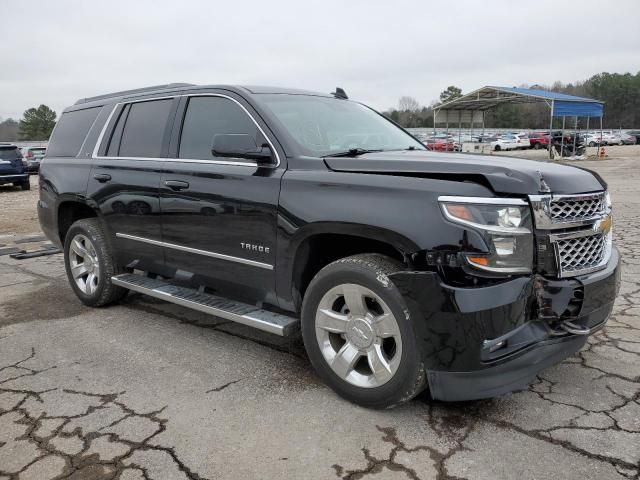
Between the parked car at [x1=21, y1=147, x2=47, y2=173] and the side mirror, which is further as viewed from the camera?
the parked car at [x1=21, y1=147, x2=47, y2=173]

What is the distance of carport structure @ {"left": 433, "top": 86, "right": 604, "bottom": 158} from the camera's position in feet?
88.2

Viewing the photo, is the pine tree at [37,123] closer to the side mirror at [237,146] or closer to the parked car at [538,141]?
the parked car at [538,141]

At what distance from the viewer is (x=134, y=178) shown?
429cm

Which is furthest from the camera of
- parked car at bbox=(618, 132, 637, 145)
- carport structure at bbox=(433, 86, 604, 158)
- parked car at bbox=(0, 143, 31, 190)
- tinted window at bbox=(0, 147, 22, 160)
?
parked car at bbox=(618, 132, 637, 145)

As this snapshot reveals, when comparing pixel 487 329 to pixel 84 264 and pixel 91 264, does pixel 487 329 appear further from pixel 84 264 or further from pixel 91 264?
pixel 84 264

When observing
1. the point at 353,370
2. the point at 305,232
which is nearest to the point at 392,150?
the point at 305,232

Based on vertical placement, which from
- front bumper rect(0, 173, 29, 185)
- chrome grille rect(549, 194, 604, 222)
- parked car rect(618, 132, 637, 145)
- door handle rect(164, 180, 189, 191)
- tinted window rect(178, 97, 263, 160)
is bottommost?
parked car rect(618, 132, 637, 145)

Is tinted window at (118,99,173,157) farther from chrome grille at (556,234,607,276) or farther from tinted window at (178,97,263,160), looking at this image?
chrome grille at (556,234,607,276)

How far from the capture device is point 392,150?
3.86 meters

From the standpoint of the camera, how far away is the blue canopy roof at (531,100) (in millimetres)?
26734

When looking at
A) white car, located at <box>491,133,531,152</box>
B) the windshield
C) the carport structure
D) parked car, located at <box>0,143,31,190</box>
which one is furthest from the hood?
white car, located at <box>491,133,531,152</box>

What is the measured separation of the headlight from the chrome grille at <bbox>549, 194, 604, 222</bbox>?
17 cm

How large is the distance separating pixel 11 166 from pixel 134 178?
1696cm

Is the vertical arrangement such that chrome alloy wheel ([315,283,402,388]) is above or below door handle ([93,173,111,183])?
below
